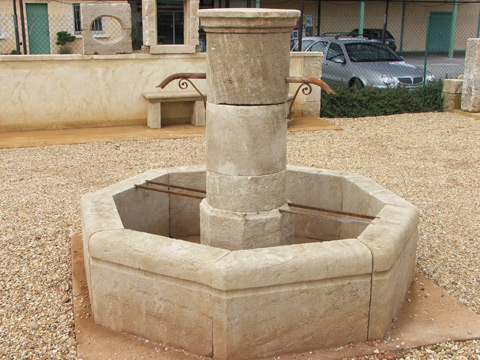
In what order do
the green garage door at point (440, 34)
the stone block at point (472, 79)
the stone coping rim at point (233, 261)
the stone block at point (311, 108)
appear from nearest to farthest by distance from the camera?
the stone coping rim at point (233, 261)
the stone block at point (472, 79)
the stone block at point (311, 108)
the green garage door at point (440, 34)

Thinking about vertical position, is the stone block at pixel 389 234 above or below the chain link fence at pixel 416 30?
below

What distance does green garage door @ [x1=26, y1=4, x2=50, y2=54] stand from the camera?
20562mm

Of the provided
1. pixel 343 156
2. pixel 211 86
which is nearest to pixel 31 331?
pixel 211 86

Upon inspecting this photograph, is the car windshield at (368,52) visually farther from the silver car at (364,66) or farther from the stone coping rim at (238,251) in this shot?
the stone coping rim at (238,251)

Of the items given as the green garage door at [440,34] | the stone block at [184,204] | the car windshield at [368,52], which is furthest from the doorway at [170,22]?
the stone block at [184,204]

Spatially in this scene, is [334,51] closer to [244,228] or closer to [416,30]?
[244,228]

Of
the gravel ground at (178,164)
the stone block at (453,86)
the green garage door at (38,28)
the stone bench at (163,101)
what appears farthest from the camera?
the green garage door at (38,28)

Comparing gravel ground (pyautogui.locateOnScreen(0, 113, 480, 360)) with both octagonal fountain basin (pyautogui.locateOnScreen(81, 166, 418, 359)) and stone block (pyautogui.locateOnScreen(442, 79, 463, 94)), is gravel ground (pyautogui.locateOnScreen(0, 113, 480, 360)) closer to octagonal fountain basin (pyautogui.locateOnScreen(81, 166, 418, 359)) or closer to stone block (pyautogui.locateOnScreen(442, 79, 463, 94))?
octagonal fountain basin (pyautogui.locateOnScreen(81, 166, 418, 359))

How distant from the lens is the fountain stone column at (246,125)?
3.74 meters

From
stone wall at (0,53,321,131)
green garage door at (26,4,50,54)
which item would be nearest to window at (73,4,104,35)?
green garage door at (26,4,50,54)

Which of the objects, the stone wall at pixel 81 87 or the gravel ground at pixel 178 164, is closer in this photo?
the gravel ground at pixel 178 164

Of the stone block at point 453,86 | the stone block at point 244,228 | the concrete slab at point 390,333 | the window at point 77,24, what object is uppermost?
the window at point 77,24

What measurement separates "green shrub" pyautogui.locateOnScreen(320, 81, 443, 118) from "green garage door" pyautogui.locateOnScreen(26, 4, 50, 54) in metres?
13.0

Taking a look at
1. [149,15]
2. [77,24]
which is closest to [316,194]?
[149,15]
